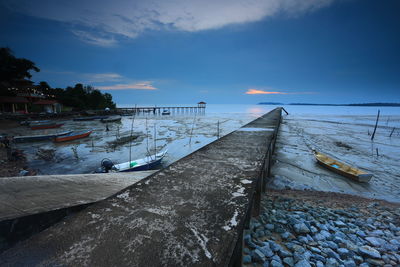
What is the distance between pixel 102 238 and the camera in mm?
1453

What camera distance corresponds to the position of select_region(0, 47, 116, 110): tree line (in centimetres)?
3438

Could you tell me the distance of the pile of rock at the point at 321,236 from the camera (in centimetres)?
287

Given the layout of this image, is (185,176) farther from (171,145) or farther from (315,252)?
(171,145)

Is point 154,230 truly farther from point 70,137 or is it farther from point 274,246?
point 70,137

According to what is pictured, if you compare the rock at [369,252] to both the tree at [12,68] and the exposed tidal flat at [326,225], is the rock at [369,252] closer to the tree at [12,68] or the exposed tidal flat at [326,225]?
the exposed tidal flat at [326,225]

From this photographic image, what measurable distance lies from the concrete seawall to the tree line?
47.6m

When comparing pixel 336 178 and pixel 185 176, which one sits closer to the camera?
pixel 185 176

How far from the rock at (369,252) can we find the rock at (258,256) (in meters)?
1.97

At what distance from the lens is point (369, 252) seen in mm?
3070

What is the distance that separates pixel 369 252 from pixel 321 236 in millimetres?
719

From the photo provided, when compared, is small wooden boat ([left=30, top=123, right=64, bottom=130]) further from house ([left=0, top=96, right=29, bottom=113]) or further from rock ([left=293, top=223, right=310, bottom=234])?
rock ([left=293, top=223, right=310, bottom=234])

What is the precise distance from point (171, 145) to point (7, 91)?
133 ft

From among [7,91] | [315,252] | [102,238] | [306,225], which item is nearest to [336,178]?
[306,225]

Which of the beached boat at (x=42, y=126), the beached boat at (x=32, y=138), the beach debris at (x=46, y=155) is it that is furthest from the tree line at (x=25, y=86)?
the beach debris at (x=46, y=155)
